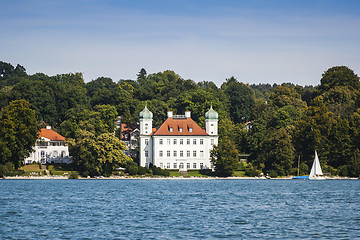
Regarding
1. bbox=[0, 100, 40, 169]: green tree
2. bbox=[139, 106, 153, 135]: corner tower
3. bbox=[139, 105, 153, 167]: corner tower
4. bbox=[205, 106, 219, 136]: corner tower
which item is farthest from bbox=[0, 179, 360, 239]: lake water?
bbox=[205, 106, 219, 136]: corner tower

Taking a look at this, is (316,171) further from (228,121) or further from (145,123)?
(145,123)

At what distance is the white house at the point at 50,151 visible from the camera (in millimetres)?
97125

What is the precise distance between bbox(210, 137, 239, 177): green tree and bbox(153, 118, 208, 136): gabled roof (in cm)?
800

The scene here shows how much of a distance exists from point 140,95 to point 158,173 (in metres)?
42.5

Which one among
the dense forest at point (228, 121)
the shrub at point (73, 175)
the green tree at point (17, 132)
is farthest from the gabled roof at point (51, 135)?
the shrub at point (73, 175)

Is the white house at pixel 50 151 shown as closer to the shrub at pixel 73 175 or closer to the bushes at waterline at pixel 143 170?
the shrub at pixel 73 175

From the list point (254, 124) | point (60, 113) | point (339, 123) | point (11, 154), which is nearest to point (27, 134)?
point (11, 154)

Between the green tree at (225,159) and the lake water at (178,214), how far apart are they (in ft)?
89.1

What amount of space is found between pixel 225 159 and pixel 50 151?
91.9ft

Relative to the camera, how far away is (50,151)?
97562mm

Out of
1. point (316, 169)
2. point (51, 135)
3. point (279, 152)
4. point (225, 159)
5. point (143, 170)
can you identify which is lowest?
point (316, 169)

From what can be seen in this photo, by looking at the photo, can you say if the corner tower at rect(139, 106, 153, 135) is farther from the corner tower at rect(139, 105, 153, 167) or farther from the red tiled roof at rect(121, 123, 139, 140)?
the red tiled roof at rect(121, 123, 139, 140)

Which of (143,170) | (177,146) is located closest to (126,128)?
(177,146)

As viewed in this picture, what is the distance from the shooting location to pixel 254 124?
102 m
